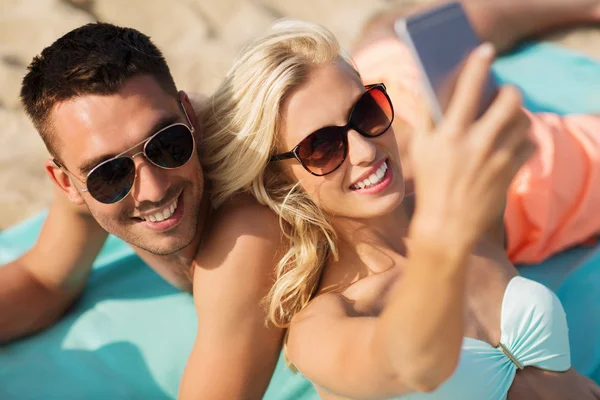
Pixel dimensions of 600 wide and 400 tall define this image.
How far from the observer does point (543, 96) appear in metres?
4.07

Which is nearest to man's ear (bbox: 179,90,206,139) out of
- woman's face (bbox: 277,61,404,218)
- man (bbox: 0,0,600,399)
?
man (bbox: 0,0,600,399)

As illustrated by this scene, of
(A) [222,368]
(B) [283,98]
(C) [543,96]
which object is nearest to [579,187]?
(C) [543,96]

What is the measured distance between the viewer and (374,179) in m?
2.06

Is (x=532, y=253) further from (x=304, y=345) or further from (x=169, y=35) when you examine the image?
(x=169, y=35)

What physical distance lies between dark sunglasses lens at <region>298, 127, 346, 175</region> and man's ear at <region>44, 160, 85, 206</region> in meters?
0.90

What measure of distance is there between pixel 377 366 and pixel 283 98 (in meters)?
0.95

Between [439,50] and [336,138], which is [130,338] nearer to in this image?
[336,138]

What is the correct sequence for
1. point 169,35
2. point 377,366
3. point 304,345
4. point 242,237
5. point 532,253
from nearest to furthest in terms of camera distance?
point 377,366 < point 304,345 < point 242,237 < point 532,253 < point 169,35

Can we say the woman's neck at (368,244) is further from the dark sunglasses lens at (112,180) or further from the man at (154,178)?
the dark sunglasses lens at (112,180)

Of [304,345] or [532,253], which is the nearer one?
[304,345]

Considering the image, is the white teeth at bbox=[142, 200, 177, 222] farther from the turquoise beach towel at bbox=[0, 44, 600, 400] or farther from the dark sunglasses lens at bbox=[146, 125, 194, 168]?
the turquoise beach towel at bbox=[0, 44, 600, 400]

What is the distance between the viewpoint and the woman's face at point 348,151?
204 cm

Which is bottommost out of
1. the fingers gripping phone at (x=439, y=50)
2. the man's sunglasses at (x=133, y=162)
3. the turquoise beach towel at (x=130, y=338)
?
the turquoise beach towel at (x=130, y=338)

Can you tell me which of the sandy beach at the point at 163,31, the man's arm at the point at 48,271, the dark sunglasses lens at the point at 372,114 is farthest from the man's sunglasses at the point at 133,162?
the sandy beach at the point at 163,31
